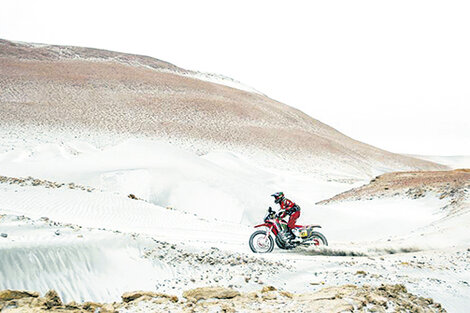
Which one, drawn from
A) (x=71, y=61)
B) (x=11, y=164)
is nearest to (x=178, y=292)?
(x=11, y=164)

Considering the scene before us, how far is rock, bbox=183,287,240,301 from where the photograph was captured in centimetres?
591

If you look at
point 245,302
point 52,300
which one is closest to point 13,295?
point 52,300

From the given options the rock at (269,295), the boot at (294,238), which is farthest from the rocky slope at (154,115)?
the rock at (269,295)

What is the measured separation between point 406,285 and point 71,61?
7685cm

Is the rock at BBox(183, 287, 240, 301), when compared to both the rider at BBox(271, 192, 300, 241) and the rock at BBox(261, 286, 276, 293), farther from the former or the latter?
the rider at BBox(271, 192, 300, 241)

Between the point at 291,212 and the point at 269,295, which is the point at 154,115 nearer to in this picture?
the point at 291,212

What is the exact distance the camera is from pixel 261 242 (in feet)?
33.5

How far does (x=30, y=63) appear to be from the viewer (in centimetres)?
6794

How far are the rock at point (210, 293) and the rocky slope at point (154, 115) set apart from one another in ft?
110

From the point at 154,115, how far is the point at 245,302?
52.7 m

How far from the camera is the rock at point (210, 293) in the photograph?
5.91 m

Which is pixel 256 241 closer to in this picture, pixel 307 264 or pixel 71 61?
pixel 307 264

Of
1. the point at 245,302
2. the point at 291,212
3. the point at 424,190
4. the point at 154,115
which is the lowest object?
the point at 245,302

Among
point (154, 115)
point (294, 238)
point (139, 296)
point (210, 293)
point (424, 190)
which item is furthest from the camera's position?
point (154, 115)
